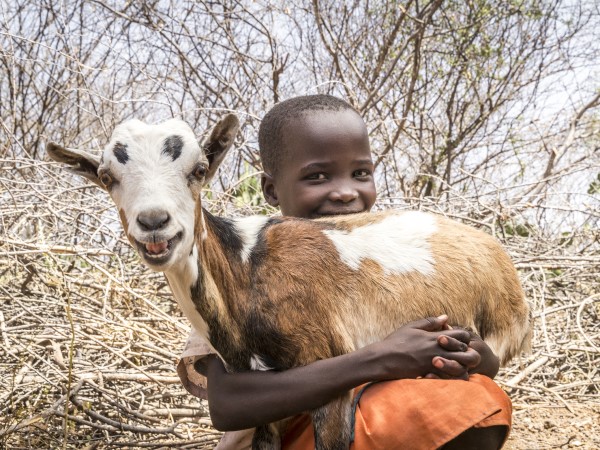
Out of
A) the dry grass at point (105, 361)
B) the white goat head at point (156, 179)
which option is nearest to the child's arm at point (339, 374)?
the white goat head at point (156, 179)

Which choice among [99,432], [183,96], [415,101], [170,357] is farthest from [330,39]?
[99,432]

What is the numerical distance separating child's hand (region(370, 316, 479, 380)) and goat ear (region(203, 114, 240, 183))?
66cm

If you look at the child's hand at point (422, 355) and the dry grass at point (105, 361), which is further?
the dry grass at point (105, 361)

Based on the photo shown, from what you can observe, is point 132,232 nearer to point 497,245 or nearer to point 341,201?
point 341,201

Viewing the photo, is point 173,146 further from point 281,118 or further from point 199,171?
point 281,118

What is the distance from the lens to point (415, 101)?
20.7ft

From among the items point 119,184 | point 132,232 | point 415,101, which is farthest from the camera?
point 415,101

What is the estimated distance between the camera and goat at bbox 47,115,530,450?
1.71m

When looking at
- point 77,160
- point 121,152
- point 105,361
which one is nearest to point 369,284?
point 121,152

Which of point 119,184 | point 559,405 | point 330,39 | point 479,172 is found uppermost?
point 330,39

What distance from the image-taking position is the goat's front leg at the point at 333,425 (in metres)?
1.87

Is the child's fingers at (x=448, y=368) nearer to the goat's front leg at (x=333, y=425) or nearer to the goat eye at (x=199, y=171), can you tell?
the goat's front leg at (x=333, y=425)

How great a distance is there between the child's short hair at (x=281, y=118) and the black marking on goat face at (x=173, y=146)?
869 mm

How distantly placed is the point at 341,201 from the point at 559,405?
181 cm
